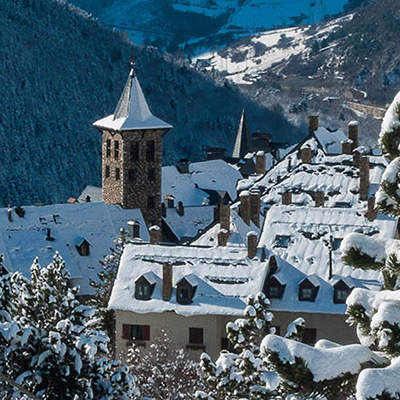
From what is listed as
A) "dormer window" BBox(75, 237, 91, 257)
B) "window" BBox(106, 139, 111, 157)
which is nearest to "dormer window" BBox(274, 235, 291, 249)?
"dormer window" BBox(75, 237, 91, 257)

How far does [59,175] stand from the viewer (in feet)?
456

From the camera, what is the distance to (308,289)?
4600 centimetres

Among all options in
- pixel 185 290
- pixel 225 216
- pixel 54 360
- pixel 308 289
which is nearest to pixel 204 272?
pixel 185 290

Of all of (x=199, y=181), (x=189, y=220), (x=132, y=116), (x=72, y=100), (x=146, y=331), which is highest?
(x=132, y=116)

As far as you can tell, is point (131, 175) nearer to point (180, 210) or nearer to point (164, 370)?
point (180, 210)

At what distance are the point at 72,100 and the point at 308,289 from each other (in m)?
116

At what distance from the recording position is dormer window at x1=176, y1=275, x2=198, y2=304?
45688mm

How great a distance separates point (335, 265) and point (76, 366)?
25.6 m

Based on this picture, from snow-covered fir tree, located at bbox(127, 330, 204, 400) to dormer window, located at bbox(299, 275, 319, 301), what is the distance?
4766 mm

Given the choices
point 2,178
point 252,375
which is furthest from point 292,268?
point 2,178

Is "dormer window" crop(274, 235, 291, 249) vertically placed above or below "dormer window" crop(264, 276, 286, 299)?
above

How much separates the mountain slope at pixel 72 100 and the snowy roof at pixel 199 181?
28912 millimetres

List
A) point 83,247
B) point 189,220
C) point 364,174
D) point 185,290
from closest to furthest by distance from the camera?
point 185,290 → point 364,174 → point 83,247 → point 189,220

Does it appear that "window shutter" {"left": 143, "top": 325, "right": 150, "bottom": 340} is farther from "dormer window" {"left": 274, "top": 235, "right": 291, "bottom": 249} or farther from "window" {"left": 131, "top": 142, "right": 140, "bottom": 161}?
"window" {"left": 131, "top": 142, "right": 140, "bottom": 161}
